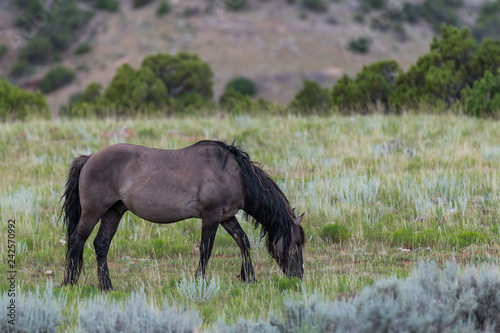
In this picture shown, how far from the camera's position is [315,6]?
68.5 metres

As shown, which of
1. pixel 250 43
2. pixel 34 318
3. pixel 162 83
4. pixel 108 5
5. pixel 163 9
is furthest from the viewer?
pixel 108 5

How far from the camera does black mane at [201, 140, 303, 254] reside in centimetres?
659

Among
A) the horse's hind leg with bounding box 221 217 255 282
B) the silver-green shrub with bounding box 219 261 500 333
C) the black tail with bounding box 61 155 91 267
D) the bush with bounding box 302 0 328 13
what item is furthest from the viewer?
the bush with bounding box 302 0 328 13

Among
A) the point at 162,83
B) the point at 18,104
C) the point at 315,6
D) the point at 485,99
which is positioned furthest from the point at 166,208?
the point at 315,6

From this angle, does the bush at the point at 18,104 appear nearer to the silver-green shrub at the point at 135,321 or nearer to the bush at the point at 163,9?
the silver-green shrub at the point at 135,321

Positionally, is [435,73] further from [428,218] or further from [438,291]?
[438,291]

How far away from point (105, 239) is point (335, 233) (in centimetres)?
341

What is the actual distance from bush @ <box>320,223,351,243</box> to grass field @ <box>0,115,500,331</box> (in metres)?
0.12

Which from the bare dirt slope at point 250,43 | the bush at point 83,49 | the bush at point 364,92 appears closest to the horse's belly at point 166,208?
the bush at point 364,92

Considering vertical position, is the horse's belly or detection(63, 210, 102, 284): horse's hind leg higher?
the horse's belly

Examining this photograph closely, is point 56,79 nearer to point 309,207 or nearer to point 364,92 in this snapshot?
point 364,92

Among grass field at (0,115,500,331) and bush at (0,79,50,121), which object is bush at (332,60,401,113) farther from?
bush at (0,79,50,121)

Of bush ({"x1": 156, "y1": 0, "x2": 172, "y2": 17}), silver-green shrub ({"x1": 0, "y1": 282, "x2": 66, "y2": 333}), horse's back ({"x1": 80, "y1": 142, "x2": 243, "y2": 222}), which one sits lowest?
silver-green shrub ({"x1": 0, "y1": 282, "x2": 66, "y2": 333})

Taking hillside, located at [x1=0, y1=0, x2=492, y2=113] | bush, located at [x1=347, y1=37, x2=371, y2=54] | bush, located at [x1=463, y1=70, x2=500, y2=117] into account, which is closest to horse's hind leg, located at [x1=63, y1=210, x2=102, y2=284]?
bush, located at [x1=463, y1=70, x2=500, y2=117]
